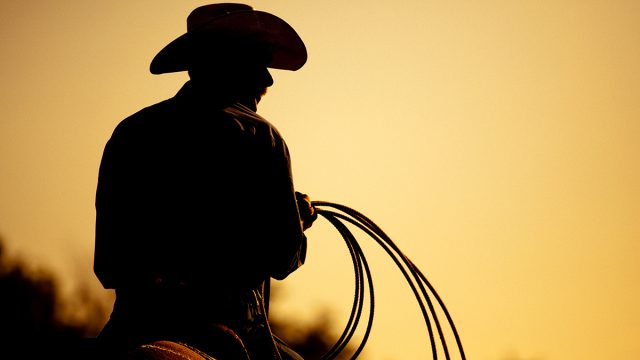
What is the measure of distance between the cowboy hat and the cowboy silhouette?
0.87ft

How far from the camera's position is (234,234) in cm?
409

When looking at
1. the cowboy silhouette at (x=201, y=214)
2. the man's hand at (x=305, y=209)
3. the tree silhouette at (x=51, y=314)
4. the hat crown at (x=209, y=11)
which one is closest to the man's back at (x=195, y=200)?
the cowboy silhouette at (x=201, y=214)

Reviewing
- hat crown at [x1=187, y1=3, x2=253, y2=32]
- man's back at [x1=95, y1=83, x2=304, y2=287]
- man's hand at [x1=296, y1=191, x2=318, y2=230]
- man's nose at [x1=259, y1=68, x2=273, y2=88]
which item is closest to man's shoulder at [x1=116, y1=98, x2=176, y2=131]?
man's back at [x1=95, y1=83, x2=304, y2=287]

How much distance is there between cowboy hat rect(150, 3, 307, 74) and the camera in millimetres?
4641

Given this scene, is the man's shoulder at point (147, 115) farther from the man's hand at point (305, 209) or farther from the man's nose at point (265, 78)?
the man's hand at point (305, 209)

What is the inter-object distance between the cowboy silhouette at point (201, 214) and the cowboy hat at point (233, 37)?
0.87 feet

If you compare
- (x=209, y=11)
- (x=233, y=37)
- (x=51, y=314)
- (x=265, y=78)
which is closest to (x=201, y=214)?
(x=265, y=78)

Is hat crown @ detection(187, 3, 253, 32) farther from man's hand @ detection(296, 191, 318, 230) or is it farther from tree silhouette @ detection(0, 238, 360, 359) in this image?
tree silhouette @ detection(0, 238, 360, 359)

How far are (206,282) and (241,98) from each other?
941mm

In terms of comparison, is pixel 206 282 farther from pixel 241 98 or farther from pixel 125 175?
pixel 241 98

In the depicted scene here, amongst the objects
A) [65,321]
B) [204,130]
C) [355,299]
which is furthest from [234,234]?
[65,321]

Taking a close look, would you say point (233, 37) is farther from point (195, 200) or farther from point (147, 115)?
point (195, 200)

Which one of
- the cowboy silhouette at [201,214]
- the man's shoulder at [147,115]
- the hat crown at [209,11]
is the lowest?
the cowboy silhouette at [201,214]

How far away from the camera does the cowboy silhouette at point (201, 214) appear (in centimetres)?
400
